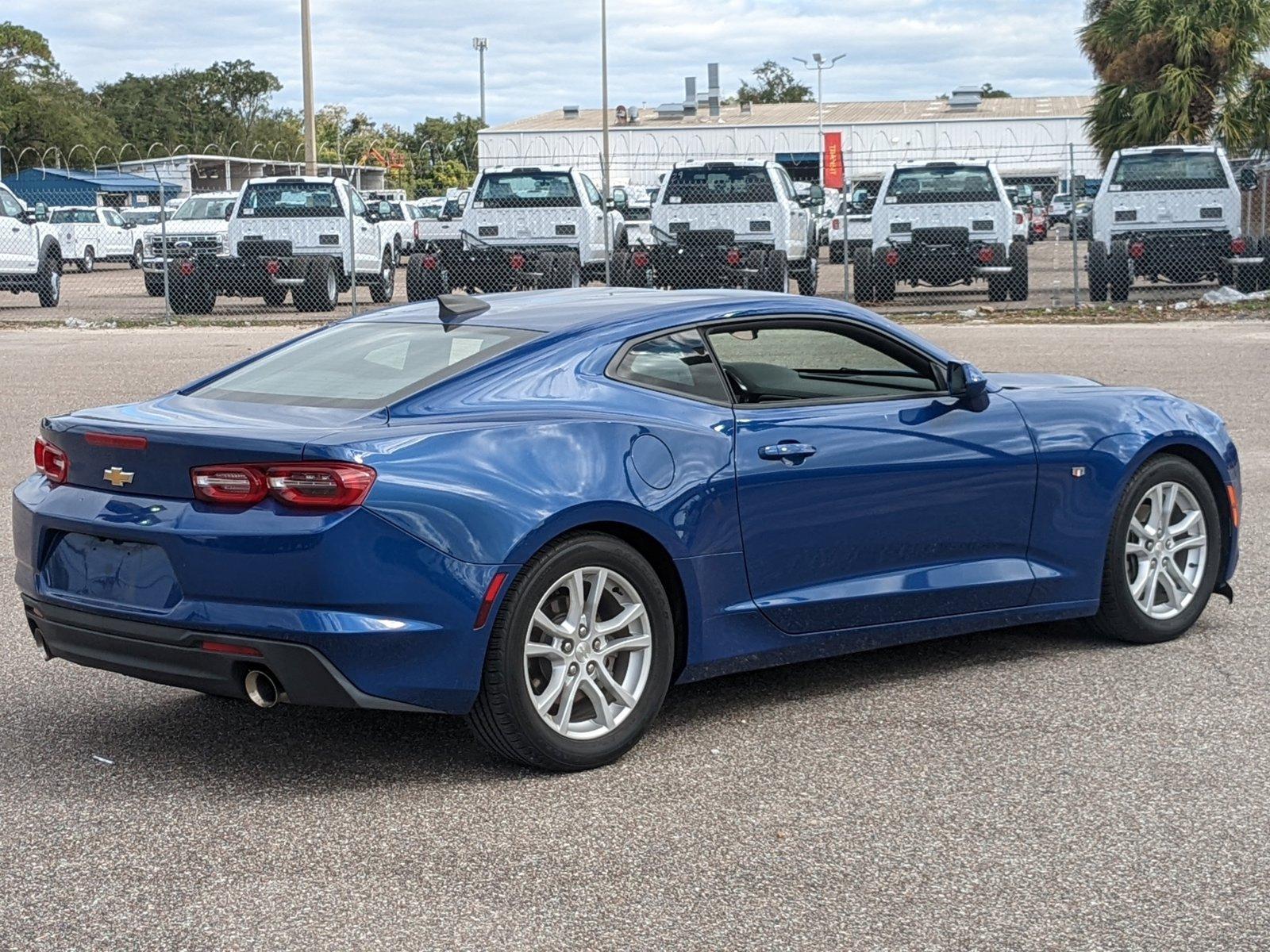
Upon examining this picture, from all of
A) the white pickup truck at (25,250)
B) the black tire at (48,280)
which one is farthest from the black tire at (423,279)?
the black tire at (48,280)

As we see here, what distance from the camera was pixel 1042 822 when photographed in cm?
447

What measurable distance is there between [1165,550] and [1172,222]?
18.6 m

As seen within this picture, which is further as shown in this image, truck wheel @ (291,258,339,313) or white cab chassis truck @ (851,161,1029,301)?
truck wheel @ (291,258,339,313)

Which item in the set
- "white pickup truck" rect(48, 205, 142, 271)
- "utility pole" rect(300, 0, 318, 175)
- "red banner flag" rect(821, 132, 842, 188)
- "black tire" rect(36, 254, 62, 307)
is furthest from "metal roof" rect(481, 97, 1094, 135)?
"black tire" rect(36, 254, 62, 307)

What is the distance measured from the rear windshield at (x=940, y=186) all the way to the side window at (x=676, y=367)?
19377 mm

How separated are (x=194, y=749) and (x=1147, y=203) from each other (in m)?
20.9

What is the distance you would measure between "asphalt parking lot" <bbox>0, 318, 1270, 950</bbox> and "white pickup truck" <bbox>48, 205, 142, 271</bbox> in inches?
1546

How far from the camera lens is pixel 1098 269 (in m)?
24.3

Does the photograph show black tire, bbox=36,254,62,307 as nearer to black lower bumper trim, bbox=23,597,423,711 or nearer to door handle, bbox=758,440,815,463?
black lower bumper trim, bbox=23,597,423,711

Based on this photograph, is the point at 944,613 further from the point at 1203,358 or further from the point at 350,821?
the point at 1203,358

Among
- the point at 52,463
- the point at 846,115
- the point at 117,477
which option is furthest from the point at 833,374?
the point at 846,115

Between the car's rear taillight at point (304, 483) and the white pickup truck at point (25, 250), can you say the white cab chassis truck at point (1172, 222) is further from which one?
the car's rear taillight at point (304, 483)

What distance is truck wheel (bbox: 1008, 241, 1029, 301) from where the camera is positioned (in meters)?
24.2

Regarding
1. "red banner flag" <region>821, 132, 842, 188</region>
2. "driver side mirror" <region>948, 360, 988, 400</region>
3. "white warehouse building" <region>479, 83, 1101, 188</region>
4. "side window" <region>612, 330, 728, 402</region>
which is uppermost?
"white warehouse building" <region>479, 83, 1101, 188</region>
